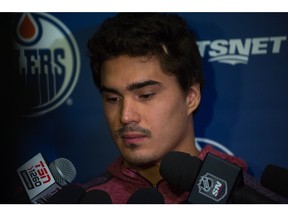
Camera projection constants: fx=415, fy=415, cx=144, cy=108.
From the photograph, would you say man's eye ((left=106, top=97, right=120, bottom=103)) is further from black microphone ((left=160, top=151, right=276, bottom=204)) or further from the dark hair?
black microphone ((left=160, top=151, right=276, bottom=204))

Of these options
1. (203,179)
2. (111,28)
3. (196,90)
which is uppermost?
(111,28)

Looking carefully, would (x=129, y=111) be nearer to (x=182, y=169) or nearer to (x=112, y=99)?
(x=112, y=99)

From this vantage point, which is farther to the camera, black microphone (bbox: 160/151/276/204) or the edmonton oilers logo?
the edmonton oilers logo

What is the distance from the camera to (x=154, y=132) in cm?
120

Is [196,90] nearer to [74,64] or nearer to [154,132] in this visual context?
[154,132]

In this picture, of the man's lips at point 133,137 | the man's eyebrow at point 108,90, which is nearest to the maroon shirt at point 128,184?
the man's lips at point 133,137

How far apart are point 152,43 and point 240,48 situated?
29 cm

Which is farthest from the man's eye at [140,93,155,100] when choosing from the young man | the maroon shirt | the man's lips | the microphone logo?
the microphone logo

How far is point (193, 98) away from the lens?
1.27 m

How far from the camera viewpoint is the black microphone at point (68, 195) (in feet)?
3.53

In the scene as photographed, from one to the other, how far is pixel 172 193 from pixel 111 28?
1.70ft

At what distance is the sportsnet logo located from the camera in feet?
4.19

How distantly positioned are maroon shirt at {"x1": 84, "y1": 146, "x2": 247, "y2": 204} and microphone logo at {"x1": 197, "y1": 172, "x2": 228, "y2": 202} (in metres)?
0.28
